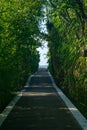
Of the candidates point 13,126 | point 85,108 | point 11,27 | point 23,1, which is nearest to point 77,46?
point 85,108

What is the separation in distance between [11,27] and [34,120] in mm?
14993

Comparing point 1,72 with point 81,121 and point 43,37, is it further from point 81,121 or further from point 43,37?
point 43,37

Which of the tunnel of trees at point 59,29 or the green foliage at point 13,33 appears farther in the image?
the green foliage at point 13,33

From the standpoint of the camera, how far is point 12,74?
27.5 meters

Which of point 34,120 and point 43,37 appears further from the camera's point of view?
point 43,37

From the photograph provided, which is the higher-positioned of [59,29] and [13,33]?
[59,29]

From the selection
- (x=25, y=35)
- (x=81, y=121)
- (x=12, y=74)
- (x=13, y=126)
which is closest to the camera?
(x=13, y=126)

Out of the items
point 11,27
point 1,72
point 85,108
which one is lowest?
point 85,108

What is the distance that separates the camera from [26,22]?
39.9m

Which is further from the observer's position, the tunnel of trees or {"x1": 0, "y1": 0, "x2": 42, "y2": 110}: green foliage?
{"x1": 0, "y1": 0, "x2": 42, "y2": 110}: green foliage

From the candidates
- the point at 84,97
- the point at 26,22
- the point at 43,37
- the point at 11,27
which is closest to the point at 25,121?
the point at 84,97

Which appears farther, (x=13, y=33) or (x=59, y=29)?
(x=59, y=29)

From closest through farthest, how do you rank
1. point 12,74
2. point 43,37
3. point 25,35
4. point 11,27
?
point 12,74
point 11,27
point 25,35
point 43,37

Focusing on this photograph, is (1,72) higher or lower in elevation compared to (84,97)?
higher
